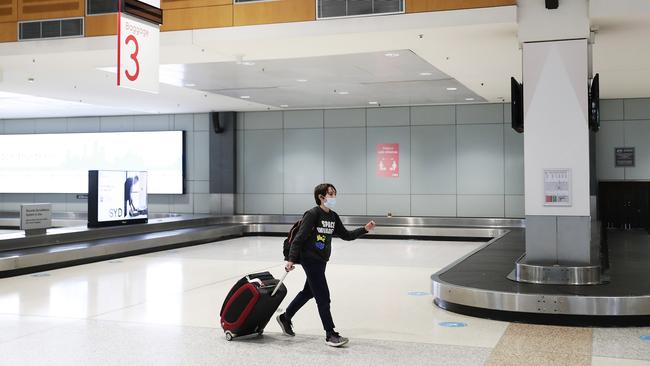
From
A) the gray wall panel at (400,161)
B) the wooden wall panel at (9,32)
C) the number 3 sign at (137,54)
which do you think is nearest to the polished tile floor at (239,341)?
the number 3 sign at (137,54)

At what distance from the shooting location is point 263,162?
23.0m

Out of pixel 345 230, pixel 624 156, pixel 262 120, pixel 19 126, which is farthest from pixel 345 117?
pixel 345 230

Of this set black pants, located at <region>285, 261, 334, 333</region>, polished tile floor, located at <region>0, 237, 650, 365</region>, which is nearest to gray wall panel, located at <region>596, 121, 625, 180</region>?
polished tile floor, located at <region>0, 237, 650, 365</region>

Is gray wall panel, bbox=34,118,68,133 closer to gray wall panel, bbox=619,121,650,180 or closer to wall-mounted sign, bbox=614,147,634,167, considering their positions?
wall-mounted sign, bbox=614,147,634,167

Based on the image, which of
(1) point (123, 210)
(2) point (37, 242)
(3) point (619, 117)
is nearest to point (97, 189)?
(1) point (123, 210)

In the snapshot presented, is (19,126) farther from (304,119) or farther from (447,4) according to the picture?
(447,4)

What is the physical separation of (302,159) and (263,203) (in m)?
2.00

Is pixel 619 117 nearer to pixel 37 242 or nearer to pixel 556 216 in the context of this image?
pixel 556 216

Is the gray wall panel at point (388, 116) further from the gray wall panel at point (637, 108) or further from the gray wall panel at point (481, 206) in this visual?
the gray wall panel at point (637, 108)

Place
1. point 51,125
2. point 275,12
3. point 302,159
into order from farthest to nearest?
1. point 51,125
2. point 302,159
3. point 275,12

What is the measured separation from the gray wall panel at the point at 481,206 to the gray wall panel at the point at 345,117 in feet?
13.0

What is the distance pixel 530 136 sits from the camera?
8.89 m

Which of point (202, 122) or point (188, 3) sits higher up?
point (188, 3)

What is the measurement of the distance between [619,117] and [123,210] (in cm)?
1358
